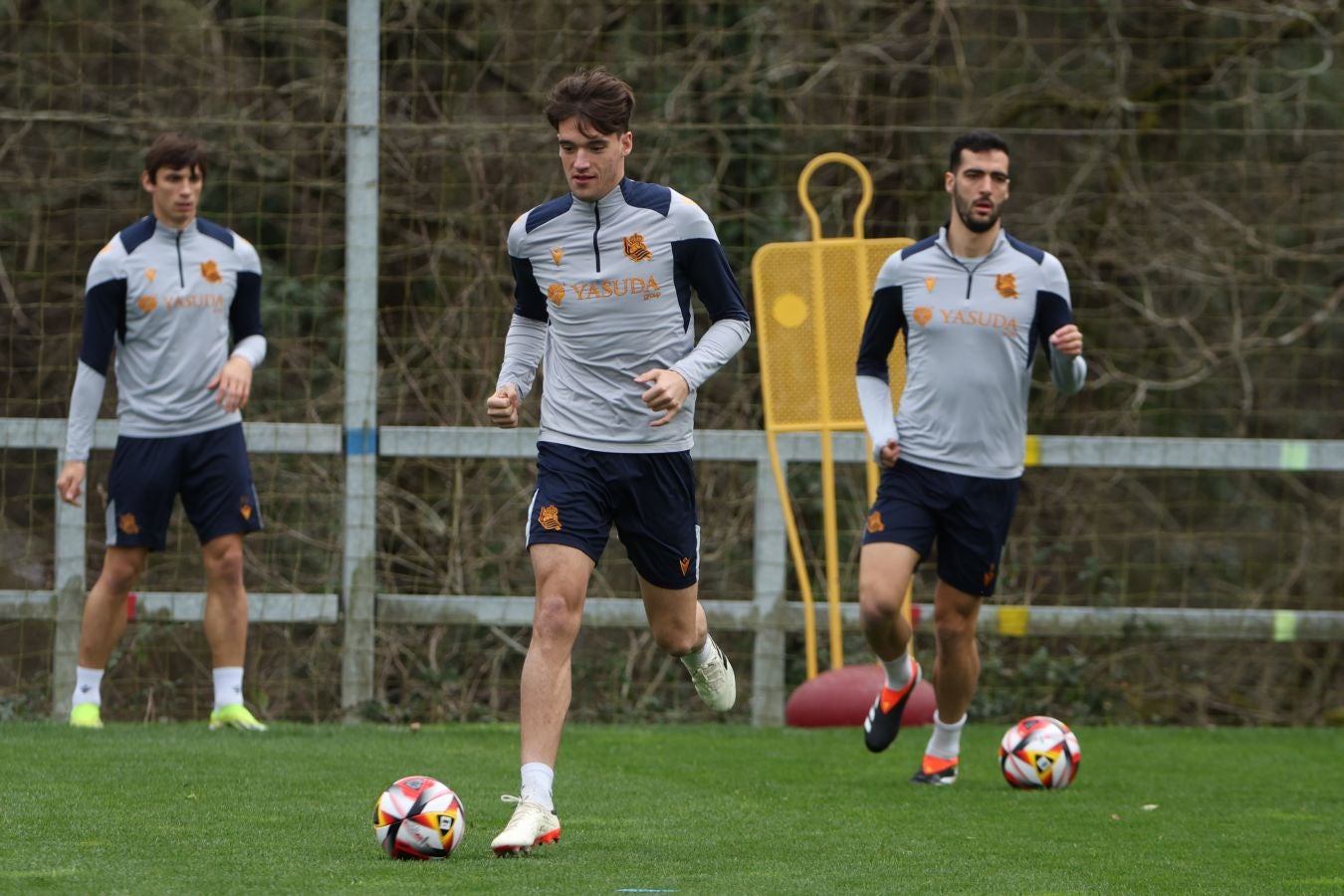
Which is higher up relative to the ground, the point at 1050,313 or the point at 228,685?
the point at 1050,313

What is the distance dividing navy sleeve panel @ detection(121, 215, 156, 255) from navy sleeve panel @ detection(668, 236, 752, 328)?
306 centimetres

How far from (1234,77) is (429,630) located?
519 centimetres

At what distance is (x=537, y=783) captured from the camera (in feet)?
15.8

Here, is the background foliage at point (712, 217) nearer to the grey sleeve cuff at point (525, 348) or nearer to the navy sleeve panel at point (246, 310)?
the navy sleeve panel at point (246, 310)

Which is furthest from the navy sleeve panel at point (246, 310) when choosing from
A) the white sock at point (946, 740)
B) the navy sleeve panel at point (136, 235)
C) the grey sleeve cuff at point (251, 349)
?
the white sock at point (946, 740)

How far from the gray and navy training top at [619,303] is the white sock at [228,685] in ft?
10.1

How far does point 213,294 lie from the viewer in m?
7.75

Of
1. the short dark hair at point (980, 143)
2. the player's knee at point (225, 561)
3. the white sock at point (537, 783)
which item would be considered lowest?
the white sock at point (537, 783)

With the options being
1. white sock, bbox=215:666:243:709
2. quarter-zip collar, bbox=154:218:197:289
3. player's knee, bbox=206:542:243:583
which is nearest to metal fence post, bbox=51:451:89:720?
white sock, bbox=215:666:243:709

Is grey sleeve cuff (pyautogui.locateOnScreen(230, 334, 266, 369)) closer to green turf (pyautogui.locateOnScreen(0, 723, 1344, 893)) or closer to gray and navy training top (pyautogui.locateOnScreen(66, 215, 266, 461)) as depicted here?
gray and navy training top (pyautogui.locateOnScreen(66, 215, 266, 461))

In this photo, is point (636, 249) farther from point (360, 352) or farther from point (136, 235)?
point (360, 352)

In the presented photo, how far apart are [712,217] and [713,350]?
4.82 meters

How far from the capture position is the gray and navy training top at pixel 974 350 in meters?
6.66

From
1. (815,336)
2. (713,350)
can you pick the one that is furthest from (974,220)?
(815,336)
